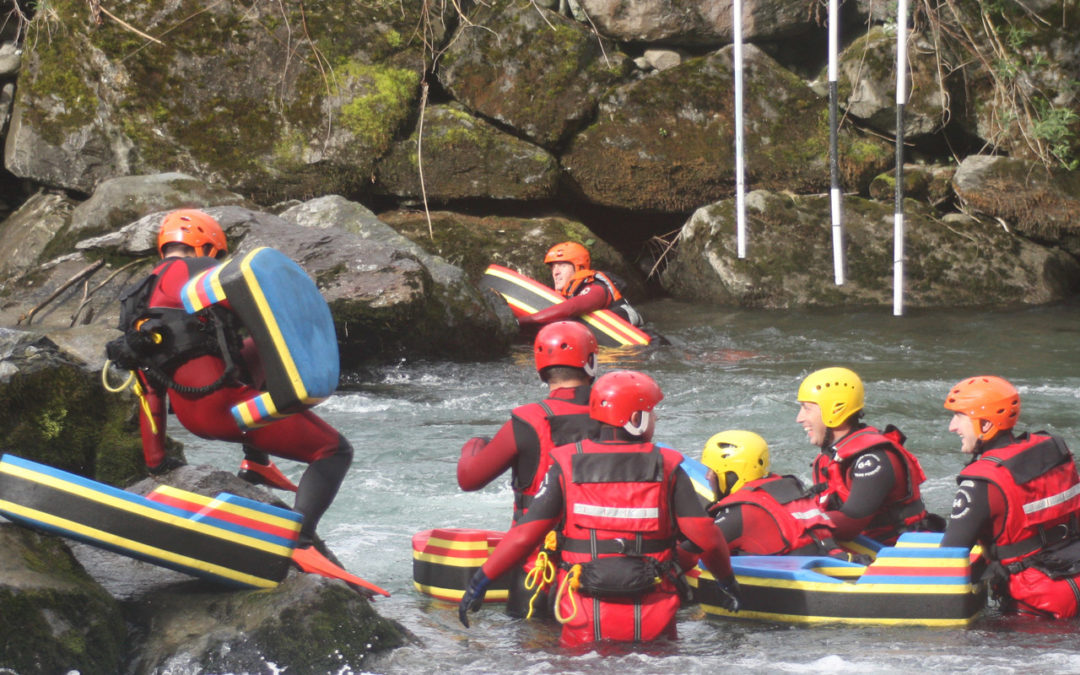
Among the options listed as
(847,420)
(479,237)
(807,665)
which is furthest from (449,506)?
(479,237)

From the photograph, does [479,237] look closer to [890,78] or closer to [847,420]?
[890,78]

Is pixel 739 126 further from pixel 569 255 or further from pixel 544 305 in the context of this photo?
pixel 544 305

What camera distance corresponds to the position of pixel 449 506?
6789mm

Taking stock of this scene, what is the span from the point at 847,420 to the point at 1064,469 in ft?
3.19

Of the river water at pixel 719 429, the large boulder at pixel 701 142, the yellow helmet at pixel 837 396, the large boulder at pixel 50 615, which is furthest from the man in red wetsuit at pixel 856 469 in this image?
the large boulder at pixel 701 142

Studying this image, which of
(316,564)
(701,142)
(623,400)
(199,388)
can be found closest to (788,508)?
(623,400)

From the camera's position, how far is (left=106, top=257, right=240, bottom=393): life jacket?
4.62 m

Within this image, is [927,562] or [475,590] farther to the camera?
[927,562]

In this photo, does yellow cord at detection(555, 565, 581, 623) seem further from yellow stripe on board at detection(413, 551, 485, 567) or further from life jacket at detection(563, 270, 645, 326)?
life jacket at detection(563, 270, 645, 326)

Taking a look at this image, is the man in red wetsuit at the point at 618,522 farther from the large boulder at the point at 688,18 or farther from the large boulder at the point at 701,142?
the large boulder at the point at 688,18

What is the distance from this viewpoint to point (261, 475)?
5.45 metres

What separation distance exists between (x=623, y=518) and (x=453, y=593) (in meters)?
1.36

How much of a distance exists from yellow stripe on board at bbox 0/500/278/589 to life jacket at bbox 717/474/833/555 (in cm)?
214

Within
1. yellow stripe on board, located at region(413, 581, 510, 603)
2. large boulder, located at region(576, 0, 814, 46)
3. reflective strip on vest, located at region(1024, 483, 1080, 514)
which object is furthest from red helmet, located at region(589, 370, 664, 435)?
large boulder, located at region(576, 0, 814, 46)
